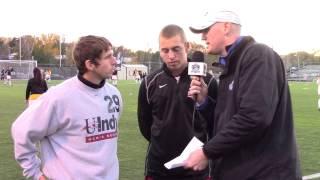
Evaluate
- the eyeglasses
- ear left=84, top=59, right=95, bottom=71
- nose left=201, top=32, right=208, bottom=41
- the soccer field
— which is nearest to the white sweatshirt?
ear left=84, top=59, right=95, bottom=71

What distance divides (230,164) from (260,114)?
45 cm

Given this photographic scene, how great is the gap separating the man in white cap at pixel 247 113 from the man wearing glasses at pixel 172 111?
3.76ft

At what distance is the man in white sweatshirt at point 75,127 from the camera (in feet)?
12.8

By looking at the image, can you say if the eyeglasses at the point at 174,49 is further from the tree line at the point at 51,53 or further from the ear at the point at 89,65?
the tree line at the point at 51,53

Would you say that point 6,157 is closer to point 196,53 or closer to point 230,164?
point 196,53

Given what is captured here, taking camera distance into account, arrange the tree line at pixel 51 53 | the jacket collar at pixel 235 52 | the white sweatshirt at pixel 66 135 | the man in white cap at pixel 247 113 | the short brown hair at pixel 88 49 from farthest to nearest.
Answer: the tree line at pixel 51 53 < the short brown hair at pixel 88 49 < the white sweatshirt at pixel 66 135 < the jacket collar at pixel 235 52 < the man in white cap at pixel 247 113

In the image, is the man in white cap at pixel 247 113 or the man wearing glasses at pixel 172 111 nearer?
the man in white cap at pixel 247 113

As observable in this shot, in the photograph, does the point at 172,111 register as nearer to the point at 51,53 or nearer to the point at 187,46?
the point at 187,46

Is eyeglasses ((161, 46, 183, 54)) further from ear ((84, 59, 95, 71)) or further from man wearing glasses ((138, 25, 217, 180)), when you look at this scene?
ear ((84, 59, 95, 71))

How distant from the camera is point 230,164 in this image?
11.4 ft

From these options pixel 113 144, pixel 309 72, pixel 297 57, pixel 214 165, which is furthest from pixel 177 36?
pixel 297 57

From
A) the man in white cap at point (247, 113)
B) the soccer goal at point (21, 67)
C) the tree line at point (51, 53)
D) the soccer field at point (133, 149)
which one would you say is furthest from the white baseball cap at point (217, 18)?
the tree line at point (51, 53)

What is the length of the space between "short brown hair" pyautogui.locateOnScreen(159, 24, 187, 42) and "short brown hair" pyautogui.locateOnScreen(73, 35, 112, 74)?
0.89 metres

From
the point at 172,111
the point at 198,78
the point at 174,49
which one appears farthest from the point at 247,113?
the point at 174,49
